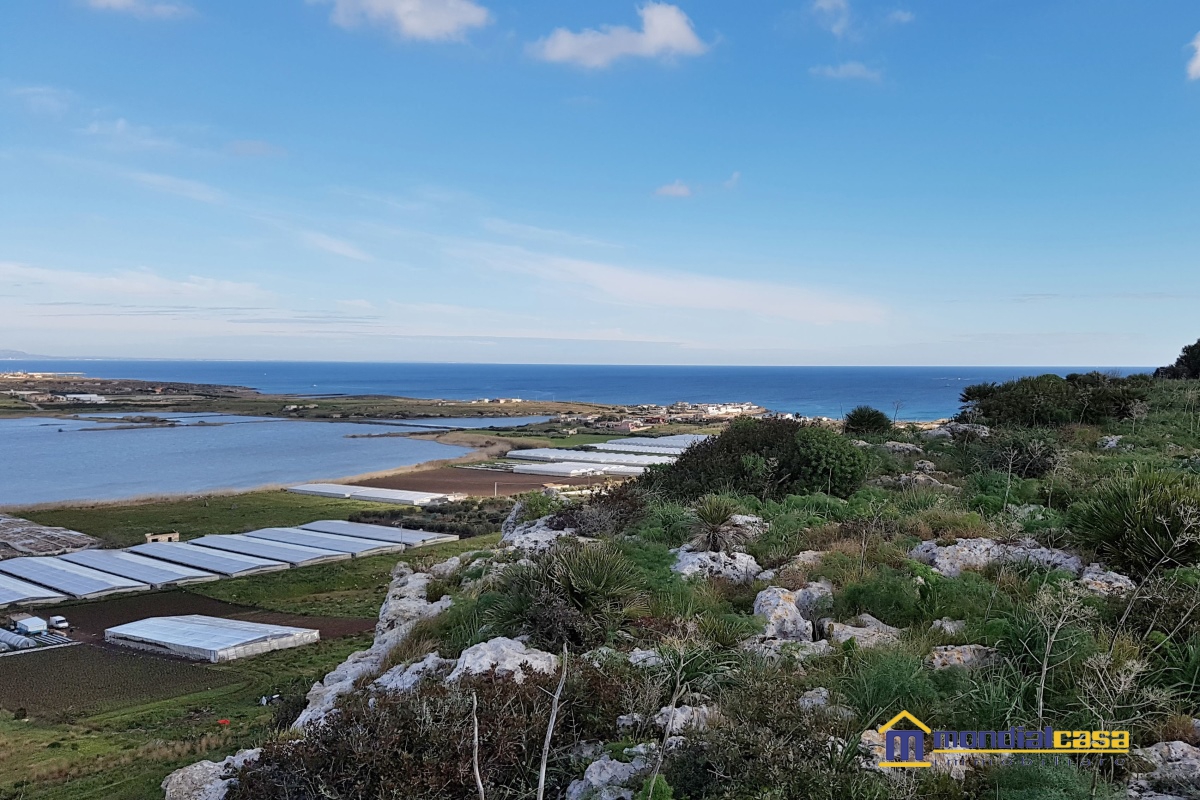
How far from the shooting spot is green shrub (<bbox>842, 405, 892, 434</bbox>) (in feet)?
71.1

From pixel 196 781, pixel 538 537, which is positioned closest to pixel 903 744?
pixel 196 781

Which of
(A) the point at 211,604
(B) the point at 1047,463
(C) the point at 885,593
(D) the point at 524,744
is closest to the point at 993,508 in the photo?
(B) the point at 1047,463

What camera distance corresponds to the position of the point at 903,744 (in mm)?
4289

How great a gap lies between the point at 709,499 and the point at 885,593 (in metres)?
3.97

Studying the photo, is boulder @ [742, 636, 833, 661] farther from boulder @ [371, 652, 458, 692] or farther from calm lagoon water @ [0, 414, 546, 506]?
calm lagoon water @ [0, 414, 546, 506]

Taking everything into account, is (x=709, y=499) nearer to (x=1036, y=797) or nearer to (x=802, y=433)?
(x=802, y=433)

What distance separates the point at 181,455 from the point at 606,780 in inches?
3961

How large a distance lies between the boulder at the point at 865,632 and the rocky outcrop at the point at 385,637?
16.1 feet

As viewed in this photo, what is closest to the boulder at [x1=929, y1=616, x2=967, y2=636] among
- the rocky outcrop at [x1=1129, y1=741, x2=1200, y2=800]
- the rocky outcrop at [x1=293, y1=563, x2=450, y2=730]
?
the rocky outcrop at [x1=1129, y1=741, x2=1200, y2=800]

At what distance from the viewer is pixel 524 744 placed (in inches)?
173

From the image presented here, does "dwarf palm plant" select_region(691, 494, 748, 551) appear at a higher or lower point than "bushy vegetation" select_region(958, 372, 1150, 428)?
lower

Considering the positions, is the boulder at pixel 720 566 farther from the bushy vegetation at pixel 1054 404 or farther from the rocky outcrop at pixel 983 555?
the bushy vegetation at pixel 1054 404

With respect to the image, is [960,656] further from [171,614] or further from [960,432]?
[171,614]

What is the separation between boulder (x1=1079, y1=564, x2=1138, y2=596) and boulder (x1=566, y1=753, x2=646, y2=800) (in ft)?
17.2
